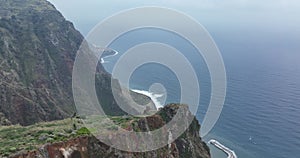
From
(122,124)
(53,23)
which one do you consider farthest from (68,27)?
(122,124)

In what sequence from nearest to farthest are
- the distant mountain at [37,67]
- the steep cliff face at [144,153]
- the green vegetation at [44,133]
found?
the green vegetation at [44,133]
the steep cliff face at [144,153]
the distant mountain at [37,67]

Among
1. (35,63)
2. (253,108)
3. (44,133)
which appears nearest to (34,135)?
(44,133)

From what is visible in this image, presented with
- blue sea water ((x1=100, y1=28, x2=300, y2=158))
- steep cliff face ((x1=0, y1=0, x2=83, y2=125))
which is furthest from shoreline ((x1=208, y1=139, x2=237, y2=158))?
steep cliff face ((x1=0, y1=0, x2=83, y2=125))

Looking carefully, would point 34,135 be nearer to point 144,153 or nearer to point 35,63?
point 144,153

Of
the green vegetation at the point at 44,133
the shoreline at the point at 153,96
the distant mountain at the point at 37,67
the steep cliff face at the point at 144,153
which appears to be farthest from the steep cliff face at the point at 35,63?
the steep cliff face at the point at 144,153

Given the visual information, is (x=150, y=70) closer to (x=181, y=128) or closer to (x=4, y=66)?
(x=4, y=66)

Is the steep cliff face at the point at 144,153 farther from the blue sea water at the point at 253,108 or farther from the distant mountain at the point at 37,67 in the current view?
the distant mountain at the point at 37,67
